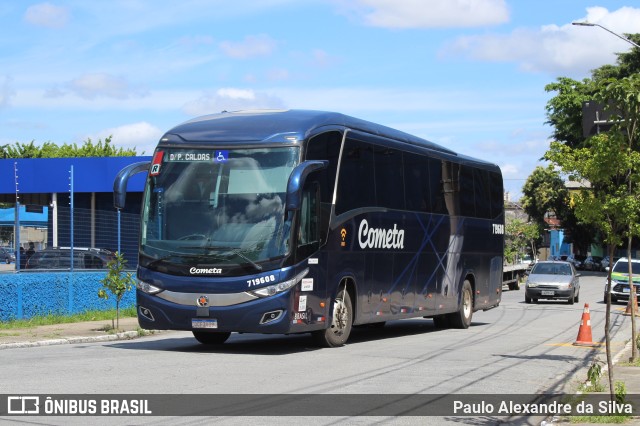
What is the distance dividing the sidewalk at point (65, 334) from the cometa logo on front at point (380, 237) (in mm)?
5846

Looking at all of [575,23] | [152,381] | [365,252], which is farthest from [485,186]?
[152,381]

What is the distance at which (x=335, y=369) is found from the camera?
14.2 meters

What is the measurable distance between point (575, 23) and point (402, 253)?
26.6 feet

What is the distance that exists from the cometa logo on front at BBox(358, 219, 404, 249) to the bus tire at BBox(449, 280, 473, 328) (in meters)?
4.62

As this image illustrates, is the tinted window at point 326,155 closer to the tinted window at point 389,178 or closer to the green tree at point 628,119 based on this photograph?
the tinted window at point 389,178

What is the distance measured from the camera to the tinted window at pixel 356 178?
1755cm

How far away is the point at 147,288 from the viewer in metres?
16.2

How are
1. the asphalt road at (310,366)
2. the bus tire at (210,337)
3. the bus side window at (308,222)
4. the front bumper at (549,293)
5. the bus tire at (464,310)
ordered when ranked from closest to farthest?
1. the asphalt road at (310,366)
2. the bus side window at (308,222)
3. the bus tire at (210,337)
4. the bus tire at (464,310)
5. the front bumper at (549,293)

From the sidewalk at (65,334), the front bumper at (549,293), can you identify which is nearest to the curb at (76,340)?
the sidewalk at (65,334)

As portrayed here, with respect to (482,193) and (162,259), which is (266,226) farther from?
(482,193)

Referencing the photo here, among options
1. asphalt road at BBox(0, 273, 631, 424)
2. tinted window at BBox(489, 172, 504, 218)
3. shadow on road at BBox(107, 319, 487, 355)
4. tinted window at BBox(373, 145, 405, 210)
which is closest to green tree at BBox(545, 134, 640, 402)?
asphalt road at BBox(0, 273, 631, 424)

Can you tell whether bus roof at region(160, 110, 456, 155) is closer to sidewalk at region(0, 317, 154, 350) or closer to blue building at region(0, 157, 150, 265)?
sidewalk at region(0, 317, 154, 350)

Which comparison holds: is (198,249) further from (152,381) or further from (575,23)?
(575,23)

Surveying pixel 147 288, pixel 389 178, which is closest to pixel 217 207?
pixel 147 288
